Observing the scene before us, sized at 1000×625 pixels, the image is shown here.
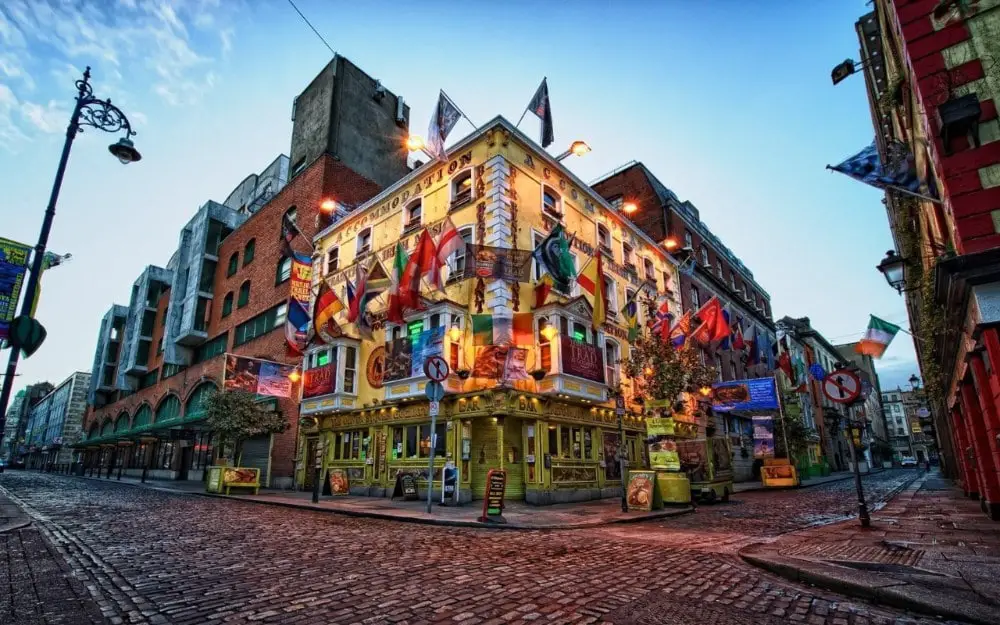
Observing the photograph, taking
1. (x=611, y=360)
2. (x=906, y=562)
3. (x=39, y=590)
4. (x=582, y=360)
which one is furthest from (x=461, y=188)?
(x=906, y=562)

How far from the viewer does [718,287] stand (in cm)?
3706

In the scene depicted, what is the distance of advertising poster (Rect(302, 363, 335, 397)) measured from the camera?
21875mm

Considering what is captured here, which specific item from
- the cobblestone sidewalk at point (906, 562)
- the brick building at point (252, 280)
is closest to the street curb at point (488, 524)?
the cobblestone sidewalk at point (906, 562)

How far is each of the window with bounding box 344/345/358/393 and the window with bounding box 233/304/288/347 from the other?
8.09 metres

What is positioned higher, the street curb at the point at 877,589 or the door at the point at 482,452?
the door at the point at 482,452

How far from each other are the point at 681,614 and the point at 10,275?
36.6ft

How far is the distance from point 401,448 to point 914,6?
19.0m

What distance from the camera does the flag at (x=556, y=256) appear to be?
17.3m

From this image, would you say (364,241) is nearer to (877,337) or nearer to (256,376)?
(256,376)

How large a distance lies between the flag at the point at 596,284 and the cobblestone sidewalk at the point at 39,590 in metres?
14.8

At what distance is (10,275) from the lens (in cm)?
838

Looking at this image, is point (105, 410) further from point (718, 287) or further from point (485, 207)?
point (718, 287)

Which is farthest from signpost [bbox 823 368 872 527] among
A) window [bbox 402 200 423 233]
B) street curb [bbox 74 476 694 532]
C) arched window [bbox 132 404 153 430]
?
arched window [bbox 132 404 153 430]

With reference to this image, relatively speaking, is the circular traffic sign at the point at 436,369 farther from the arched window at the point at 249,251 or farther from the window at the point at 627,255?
the arched window at the point at 249,251
